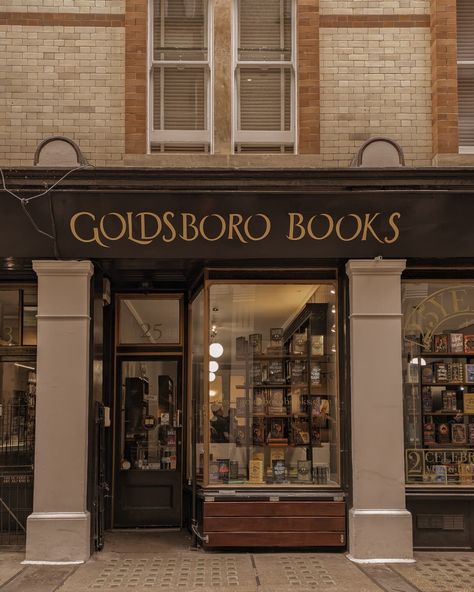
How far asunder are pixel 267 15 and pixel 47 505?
6403 mm

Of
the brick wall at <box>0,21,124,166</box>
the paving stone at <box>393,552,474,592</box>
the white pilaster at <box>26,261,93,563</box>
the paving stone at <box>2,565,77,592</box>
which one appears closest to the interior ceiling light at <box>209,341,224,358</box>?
the white pilaster at <box>26,261,93,563</box>

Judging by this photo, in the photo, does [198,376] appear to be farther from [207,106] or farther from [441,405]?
[207,106]

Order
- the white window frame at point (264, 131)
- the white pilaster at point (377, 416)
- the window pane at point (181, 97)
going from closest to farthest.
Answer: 1. the white pilaster at point (377, 416)
2. the white window frame at point (264, 131)
3. the window pane at point (181, 97)

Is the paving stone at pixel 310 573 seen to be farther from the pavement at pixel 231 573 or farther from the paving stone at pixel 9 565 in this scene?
the paving stone at pixel 9 565

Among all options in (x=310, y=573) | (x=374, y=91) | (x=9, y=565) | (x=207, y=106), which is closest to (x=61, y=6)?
(x=207, y=106)

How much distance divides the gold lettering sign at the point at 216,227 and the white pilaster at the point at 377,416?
428 millimetres

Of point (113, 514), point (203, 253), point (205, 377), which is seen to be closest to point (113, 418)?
point (113, 514)

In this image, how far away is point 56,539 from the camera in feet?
29.8

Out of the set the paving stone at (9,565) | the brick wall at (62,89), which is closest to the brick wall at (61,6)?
the brick wall at (62,89)

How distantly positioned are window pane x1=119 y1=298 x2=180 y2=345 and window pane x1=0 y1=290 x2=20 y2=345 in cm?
159

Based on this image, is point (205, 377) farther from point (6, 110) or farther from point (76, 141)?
point (6, 110)

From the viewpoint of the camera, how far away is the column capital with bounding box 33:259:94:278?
9484mm

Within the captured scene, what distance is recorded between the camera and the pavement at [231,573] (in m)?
7.99

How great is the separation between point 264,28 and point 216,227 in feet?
9.15
